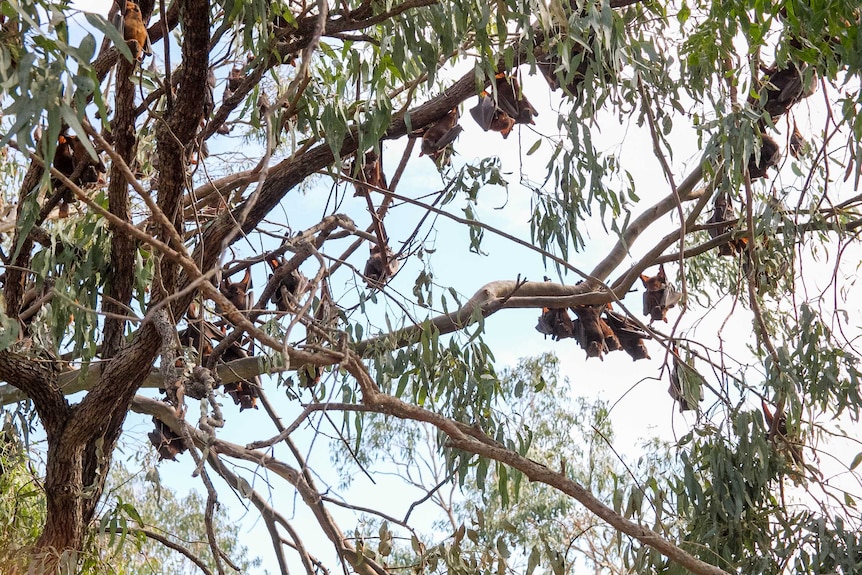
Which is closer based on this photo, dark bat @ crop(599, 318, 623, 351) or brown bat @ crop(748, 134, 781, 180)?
brown bat @ crop(748, 134, 781, 180)

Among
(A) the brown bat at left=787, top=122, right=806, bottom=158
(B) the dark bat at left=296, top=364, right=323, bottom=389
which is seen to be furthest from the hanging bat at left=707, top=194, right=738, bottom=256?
(B) the dark bat at left=296, top=364, right=323, bottom=389

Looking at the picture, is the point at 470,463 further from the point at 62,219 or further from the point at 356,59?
the point at 62,219

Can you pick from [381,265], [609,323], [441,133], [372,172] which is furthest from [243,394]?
[609,323]

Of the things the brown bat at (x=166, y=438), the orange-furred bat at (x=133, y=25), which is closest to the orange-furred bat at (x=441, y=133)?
the orange-furred bat at (x=133, y=25)

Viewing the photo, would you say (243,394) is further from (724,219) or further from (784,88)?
(784,88)

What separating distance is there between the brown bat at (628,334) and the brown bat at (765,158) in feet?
3.76

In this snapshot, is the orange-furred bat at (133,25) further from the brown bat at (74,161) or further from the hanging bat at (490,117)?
the hanging bat at (490,117)

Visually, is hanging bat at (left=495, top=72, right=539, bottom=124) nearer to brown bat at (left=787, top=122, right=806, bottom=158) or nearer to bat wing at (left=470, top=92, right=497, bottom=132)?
bat wing at (left=470, top=92, right=497, bottom=132)

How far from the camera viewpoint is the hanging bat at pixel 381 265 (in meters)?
4.32

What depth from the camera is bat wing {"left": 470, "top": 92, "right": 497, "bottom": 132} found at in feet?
13.9

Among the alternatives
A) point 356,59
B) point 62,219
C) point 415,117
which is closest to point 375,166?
point 415,117

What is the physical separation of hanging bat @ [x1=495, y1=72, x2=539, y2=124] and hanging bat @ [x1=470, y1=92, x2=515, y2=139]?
5 cm

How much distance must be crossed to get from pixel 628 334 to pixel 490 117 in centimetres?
165

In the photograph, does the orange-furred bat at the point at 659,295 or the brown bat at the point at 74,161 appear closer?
the brown bat at the point at 74,161
